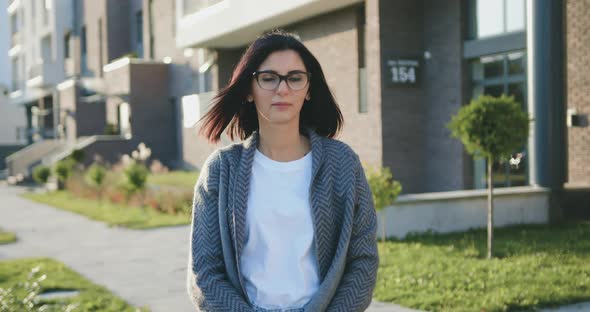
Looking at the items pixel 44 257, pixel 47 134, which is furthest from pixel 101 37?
pixel 44 257

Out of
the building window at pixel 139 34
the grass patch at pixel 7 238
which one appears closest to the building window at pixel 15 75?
the building window at pixel 139 34

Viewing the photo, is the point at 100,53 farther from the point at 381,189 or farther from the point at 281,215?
the point at 281,215

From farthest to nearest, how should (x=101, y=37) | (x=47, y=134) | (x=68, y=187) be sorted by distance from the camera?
1. (x=47, y=134)
2. (x=101, y=37)
3. (x=68, y=187)

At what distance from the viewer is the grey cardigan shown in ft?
8.20

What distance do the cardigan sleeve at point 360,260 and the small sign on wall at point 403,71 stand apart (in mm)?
12351

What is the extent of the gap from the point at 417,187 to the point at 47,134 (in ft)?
117

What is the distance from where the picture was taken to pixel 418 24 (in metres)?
15.3

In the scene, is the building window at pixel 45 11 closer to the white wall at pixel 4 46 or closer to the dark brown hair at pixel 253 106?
the white wall at pixel 4 46

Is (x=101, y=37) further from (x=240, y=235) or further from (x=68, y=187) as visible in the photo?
(x=240, y=235)

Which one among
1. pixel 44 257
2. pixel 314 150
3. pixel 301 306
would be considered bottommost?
pixel 44 257

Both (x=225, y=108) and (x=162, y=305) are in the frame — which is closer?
(x=225, y=108)

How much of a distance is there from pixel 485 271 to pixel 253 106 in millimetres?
5603

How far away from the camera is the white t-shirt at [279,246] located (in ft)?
8.20

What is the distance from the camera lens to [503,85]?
14.3 meters
